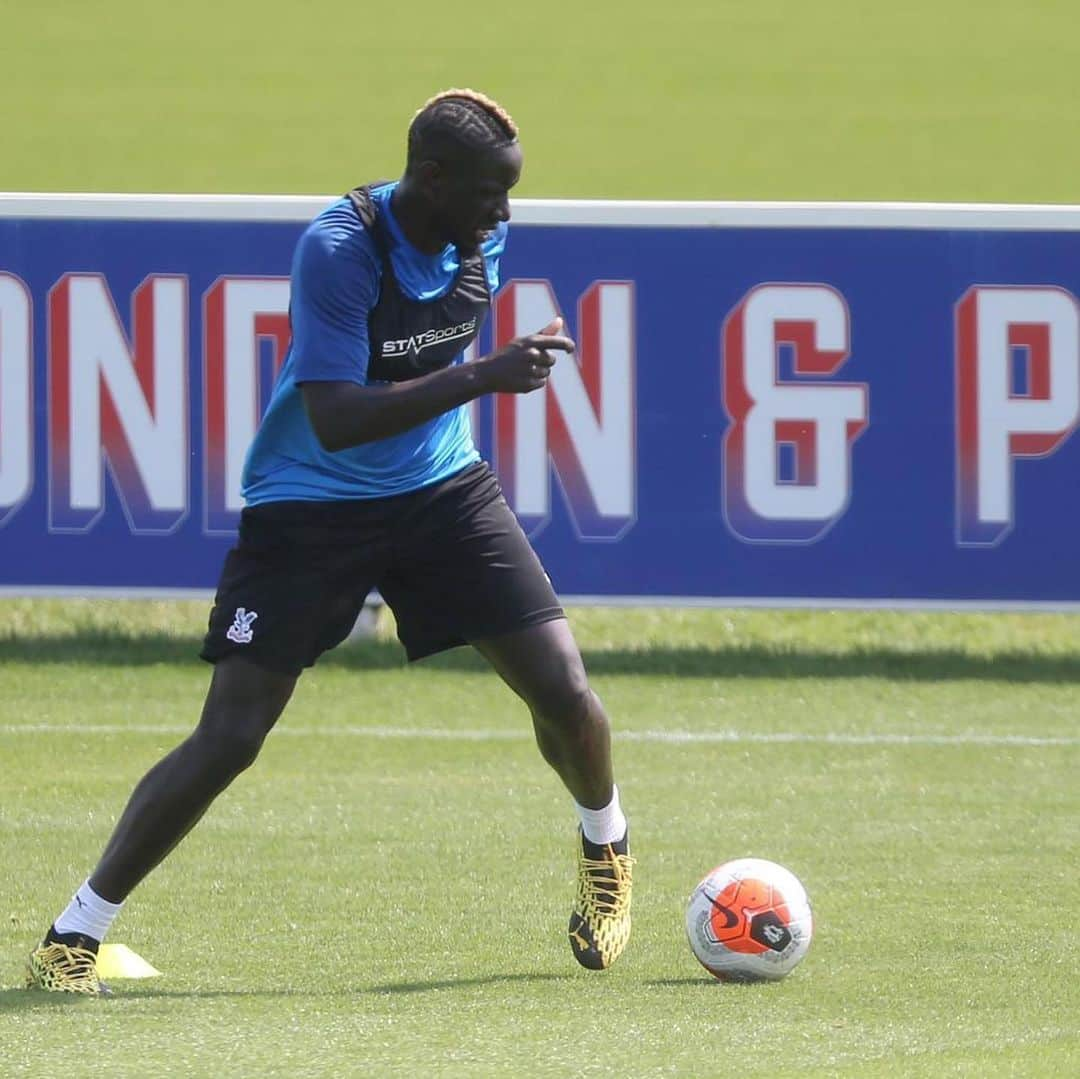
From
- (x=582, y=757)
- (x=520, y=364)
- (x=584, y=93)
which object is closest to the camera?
(x=520, y=364)

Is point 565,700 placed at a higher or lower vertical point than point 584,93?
higher

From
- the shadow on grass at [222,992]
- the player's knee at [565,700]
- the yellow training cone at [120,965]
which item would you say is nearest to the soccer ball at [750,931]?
the shadow on grass at [222,992]

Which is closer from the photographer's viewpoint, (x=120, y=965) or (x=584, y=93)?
(x=120, y=965)

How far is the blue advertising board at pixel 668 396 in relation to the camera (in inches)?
404

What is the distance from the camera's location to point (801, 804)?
824 centimetres

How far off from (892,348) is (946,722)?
161 cm

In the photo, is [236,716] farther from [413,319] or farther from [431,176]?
[431,176]

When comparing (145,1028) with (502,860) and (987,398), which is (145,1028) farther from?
(987,398)

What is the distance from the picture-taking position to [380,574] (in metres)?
5.96

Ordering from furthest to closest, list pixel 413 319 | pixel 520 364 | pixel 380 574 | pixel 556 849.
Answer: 1. pixel 556 849
2. pixel 380 574
3. pixel 413 319
4. pixel 520 364

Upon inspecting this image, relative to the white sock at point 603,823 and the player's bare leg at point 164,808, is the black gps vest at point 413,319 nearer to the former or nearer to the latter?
the player's bare leg at point 164,808

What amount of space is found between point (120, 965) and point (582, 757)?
1.21m

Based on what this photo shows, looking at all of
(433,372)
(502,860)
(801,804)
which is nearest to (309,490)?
(433,372)

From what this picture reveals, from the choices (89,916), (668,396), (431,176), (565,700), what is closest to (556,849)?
(565,700)
